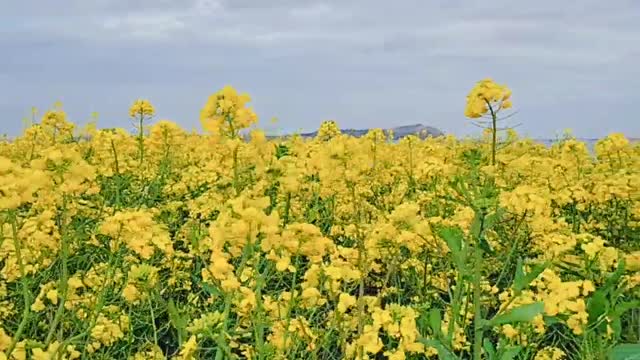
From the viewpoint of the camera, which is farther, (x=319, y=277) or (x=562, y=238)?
(x=562, y=238)

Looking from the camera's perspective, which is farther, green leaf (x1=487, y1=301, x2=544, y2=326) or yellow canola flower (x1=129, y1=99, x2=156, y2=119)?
yellow canola flower (x1=129, y1=99, x2=156, y2=119)

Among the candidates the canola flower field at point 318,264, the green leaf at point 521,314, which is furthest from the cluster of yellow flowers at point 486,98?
the green leaf at point 521,314

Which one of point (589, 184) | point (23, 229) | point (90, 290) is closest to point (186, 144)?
point (589, 184)

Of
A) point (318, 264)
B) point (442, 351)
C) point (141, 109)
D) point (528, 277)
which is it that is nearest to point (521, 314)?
point (528, 277)

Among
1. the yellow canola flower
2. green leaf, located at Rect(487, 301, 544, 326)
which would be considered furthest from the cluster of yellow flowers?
the yellow canola flower

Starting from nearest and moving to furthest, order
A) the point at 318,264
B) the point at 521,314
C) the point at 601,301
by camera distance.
A: the point at 521,314 → the point at 601,301 → the point at 318,264

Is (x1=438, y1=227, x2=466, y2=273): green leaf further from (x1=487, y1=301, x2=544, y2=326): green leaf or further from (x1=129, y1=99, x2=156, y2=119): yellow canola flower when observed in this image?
(x1=129, y1=99, x2=156, y2=119): yellow canola flower

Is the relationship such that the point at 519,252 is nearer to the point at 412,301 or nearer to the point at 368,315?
the point at 412,301

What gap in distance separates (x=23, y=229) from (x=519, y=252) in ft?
7.29

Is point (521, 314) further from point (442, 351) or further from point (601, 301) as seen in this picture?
point (601, 301)

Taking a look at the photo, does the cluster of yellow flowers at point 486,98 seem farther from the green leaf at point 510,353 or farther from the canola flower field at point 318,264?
the green leaf at point 510,353

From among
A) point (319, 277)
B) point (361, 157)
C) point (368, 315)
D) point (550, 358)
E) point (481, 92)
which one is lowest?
point (550, 358)

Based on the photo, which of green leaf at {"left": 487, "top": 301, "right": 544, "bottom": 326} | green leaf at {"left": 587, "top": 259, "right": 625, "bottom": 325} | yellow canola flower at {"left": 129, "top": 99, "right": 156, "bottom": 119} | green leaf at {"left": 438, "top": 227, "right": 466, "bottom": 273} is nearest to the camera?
green leaf at {"left": 487, "top": 301, "right": 544, "bottom": 326}

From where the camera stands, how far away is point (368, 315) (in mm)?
2670
